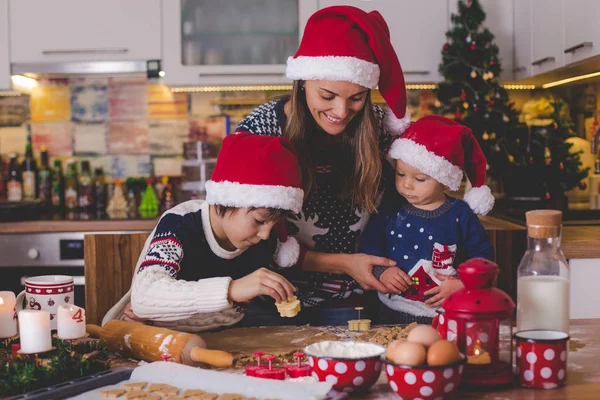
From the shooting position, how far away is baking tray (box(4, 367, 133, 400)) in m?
1.13

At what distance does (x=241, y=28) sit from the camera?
3.32 meters

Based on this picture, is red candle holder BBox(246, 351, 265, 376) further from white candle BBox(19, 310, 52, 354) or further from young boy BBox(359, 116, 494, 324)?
young boy BBox(359, 116, 494, 324)

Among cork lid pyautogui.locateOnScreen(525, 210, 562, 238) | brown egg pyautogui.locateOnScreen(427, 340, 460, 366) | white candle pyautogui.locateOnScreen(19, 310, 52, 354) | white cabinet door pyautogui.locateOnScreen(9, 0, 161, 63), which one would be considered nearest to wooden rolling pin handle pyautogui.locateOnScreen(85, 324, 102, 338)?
white candle pyautogui.locateOnScreen(19, 310, 52, 354)

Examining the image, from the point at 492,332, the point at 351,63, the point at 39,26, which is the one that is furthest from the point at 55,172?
the point at 492,332

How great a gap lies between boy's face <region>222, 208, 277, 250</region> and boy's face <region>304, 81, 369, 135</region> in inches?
11.7

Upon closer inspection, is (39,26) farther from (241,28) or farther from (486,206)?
(486,206)

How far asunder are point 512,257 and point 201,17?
1717 mm

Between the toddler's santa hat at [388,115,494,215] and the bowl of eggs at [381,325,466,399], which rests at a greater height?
the toddler's santa hat at [388,115,494,215]

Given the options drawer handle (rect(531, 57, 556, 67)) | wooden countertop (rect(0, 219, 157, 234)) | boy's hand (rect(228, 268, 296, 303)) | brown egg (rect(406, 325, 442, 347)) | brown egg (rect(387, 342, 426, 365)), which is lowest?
brown egg (rect(387, 342, 426, 365))

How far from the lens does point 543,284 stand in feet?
4.04

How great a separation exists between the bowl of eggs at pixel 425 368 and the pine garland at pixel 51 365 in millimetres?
522

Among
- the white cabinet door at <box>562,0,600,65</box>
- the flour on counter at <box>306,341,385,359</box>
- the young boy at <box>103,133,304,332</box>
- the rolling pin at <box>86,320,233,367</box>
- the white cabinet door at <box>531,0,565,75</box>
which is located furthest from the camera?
the white cabinet door at <box>531,0,565,75</box>

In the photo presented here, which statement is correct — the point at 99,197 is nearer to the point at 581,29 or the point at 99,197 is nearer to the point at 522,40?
the point at 522,40

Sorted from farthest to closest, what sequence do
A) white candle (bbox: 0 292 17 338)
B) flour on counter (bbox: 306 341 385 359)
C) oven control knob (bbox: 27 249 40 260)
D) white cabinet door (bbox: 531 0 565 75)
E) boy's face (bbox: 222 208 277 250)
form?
oven control knob (bbox: 27 249 40 260), white cabinet door (bbox: 531 0 565 75), boy's face (bbox: 222 208 277 250), white candle (bbox: 0 292 17 338), flour on counter (bbox: 306 341 385 359)
